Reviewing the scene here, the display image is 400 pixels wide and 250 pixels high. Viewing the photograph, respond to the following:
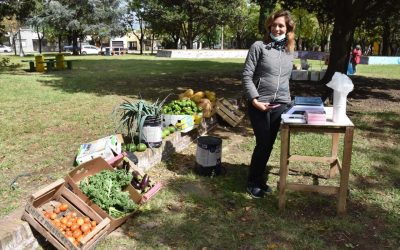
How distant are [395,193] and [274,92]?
2.19 metres

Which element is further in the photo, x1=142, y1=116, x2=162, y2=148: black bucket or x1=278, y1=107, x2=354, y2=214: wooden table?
x1=142, y1=116, x2=162, y2=148: black bucket

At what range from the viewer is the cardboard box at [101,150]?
15.6 ft

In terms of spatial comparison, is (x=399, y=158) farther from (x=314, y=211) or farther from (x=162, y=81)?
(x=162, y=81)

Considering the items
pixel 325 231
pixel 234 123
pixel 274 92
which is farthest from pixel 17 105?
pixel 325 231

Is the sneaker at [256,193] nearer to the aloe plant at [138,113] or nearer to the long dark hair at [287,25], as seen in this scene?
the long dark hair at [287,25]

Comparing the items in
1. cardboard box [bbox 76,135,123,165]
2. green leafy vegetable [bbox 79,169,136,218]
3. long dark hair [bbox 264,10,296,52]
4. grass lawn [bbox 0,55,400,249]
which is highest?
long dark hair [bbox 264,10,296,52]

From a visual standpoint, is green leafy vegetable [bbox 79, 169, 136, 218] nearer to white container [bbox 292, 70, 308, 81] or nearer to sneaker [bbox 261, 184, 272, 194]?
sneaker [bbox 261, 184, 272, 194]

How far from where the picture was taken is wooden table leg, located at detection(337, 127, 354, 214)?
3744mm

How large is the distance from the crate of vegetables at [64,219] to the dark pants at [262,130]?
187 cm

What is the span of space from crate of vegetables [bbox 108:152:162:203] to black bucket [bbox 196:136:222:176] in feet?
2.39

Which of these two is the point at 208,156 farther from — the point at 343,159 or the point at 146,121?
the point at 343,159

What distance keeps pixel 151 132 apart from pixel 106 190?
162 cm

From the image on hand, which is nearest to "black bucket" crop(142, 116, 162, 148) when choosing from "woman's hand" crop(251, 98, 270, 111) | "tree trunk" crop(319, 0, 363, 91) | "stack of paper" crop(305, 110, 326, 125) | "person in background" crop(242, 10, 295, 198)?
"person in background" crop(242, 10, 295, 198)

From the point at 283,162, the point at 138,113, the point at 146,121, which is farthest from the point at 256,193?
the point at 138,113
